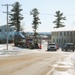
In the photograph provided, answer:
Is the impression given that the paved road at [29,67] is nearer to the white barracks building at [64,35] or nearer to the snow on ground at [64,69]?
the snow on ground at [64,69]

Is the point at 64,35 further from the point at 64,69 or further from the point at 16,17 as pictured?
the point at 64,69

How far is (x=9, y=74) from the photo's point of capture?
697 inches

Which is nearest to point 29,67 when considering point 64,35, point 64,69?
point 64,69

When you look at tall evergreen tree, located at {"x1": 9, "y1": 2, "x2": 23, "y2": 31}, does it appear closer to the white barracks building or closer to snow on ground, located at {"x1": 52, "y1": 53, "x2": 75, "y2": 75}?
the white barracks building

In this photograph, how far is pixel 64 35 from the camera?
10988cm

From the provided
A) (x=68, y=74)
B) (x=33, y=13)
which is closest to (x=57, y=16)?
(x=33, y=13)

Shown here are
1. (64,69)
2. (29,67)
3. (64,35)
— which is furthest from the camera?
(64,35)

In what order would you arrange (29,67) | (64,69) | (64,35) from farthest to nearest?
(64,35)
(29,67)
(64,69)

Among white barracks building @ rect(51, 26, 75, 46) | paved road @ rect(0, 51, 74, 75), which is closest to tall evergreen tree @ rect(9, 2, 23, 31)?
white barracks building @ rect(51, 26, 75, 46)

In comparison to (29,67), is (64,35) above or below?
above

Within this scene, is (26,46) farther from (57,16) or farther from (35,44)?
(57,16)

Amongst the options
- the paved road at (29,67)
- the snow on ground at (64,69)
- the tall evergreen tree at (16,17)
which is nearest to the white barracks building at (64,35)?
the tall evergreen tree at (16,17)

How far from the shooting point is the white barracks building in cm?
10519

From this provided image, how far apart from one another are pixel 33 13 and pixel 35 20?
3.63 metres
